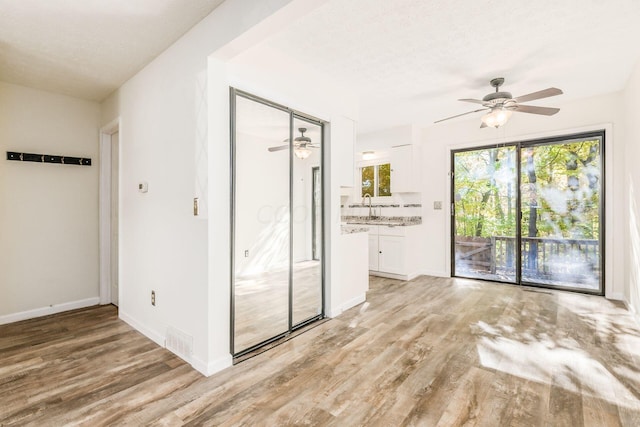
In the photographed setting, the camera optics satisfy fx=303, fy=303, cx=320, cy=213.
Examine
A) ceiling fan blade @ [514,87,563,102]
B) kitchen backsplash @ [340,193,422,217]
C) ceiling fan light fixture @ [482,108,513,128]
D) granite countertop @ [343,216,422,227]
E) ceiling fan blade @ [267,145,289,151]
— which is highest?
ceiling fan blade @ [514,87,563,102]

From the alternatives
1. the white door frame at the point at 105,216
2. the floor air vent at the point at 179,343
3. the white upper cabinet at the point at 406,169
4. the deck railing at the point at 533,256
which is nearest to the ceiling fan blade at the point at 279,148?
the floor air vent at the point at 179,343

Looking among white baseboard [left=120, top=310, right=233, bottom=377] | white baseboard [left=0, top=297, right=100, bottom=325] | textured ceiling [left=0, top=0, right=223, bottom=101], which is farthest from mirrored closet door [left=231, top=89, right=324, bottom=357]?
white baseboard [left=0, top=297, right=100, bottom=325]

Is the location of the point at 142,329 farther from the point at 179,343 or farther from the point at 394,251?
the point at 394,251

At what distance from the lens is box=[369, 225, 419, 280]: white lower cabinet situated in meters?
5.05

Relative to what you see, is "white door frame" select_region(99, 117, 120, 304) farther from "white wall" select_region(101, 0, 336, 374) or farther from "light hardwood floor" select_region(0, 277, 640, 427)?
"white wall" select_region(101, 0, 336, 374)

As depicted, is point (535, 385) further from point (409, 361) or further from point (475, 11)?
point (475, 11)

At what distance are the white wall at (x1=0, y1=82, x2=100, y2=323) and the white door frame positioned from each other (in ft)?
0.25

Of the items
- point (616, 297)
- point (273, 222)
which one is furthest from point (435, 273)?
point (273, 222)

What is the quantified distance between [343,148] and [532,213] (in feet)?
10.6

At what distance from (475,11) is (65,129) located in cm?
450

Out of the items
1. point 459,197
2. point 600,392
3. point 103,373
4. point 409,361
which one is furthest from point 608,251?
point 103,373

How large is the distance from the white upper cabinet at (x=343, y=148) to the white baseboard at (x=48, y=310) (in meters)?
3.48

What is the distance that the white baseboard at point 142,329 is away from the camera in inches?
106

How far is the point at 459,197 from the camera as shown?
524cm
